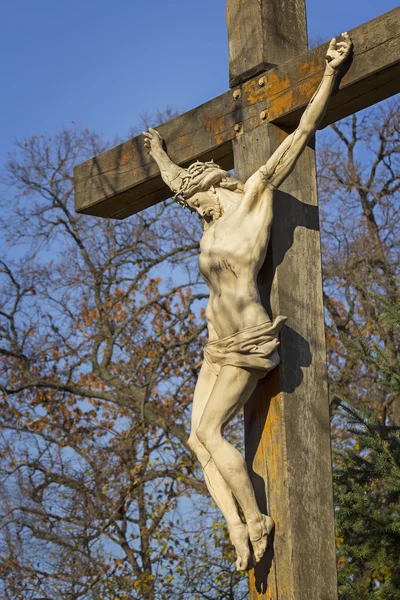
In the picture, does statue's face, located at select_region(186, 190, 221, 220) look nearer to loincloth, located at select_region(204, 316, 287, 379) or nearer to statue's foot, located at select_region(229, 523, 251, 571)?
loincloth, located at select_region(204, 316, 287, 379)

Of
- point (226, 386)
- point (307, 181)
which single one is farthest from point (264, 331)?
point (307, 181)

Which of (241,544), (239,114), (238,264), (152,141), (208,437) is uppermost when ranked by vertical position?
(152,141)

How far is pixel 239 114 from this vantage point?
4.77 m

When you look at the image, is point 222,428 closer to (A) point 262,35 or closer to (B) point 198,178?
(B) point 198,178

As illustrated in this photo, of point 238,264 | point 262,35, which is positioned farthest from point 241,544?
point 262,35

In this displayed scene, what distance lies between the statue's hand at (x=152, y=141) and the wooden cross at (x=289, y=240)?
0.04 metres

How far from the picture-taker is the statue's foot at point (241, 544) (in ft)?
13.3

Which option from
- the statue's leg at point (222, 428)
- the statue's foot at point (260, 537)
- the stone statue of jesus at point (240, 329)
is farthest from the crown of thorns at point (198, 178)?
the statue's foot at point (260, 537)

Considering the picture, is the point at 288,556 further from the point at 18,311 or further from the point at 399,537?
the point at 18,311

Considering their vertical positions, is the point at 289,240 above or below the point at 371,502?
below

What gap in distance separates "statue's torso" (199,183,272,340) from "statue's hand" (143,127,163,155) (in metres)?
0.85

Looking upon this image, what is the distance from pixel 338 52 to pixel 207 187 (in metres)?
0.76

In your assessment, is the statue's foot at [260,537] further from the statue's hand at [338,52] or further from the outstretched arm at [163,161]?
the statue's hand at [338,52]

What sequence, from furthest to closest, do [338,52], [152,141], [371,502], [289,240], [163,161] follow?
[371,502] → [152,141] → [163,161] → [289,240] → [338,52]
